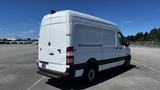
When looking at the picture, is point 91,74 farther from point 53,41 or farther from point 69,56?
point 53,41

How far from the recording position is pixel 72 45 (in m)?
7.34

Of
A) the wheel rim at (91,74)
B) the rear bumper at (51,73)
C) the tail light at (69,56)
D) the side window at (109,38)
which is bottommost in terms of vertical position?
the wheel rim at (91,74)

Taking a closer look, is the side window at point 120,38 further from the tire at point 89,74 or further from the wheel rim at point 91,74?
the wheel rim at point 91,74

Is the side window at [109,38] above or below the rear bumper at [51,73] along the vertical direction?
above

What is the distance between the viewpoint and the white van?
7379mm

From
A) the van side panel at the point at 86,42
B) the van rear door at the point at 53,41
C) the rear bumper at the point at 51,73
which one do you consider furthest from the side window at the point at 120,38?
the rear bumper at the point at 51,73

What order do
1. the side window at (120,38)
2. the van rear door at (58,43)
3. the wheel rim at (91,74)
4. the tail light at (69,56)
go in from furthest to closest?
1. the side window at (120,38)
2. the wheel rim at (91,74)
3. the van rear door at (58,43)
4. the tail light at (69,56)

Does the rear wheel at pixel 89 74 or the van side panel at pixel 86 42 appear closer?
the van side panel at pixel 86 42

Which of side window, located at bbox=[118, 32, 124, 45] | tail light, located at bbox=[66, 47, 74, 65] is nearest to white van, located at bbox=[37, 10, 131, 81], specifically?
tail light, located at bbox=[66, 47, 74, 65]

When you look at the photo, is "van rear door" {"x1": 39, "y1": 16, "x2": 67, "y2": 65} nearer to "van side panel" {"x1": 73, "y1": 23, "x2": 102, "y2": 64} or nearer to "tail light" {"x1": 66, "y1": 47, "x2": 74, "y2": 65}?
"tail light" {"x1": 66, "y1": 47, "x2": 74, "y2": 65}

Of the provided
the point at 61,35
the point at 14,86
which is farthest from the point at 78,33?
the point at 14,86

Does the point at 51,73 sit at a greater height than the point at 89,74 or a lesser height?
greater

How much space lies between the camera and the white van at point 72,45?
24.2 feet

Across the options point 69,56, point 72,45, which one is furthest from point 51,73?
point 72,45
